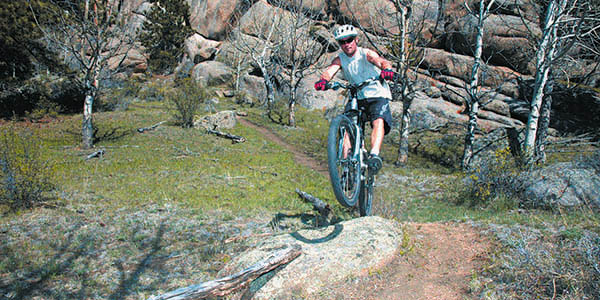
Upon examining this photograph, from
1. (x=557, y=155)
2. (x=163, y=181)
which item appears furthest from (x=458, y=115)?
(x=163, y=181)

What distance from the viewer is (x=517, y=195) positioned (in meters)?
8.47

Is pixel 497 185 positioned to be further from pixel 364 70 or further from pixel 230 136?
pixel 230 136

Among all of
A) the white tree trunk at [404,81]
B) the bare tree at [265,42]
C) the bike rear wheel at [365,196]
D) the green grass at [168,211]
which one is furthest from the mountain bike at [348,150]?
the bare tree at [265,42]

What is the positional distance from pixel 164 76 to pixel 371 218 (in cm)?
4807

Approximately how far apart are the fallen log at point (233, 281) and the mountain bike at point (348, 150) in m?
0.95

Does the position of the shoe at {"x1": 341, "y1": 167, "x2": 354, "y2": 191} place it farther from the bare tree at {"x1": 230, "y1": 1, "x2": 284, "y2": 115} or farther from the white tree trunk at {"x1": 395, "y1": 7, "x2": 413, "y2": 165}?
the bare tree at {"x1": 230, "y1": 1, "x2": 284, "y2": 115}

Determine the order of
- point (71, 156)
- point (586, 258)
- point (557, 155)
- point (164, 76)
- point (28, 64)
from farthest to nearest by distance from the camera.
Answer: point (164, 76) → point (28, 64) → point (557, 155) → point (71, 156) → point (586, 258)

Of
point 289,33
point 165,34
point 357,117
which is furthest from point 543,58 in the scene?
point 165,34

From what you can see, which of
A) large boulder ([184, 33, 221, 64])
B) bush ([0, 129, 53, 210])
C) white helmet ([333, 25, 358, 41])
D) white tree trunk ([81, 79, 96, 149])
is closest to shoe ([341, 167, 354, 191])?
white helmet ([333, 25, 358, 41])

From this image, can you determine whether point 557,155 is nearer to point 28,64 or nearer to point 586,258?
point 586,258

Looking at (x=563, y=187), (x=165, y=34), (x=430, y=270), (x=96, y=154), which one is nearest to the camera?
(x=430, y=270)

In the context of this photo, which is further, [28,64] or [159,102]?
[159,102]

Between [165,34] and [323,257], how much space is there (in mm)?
51531

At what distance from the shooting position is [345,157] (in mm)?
4855
